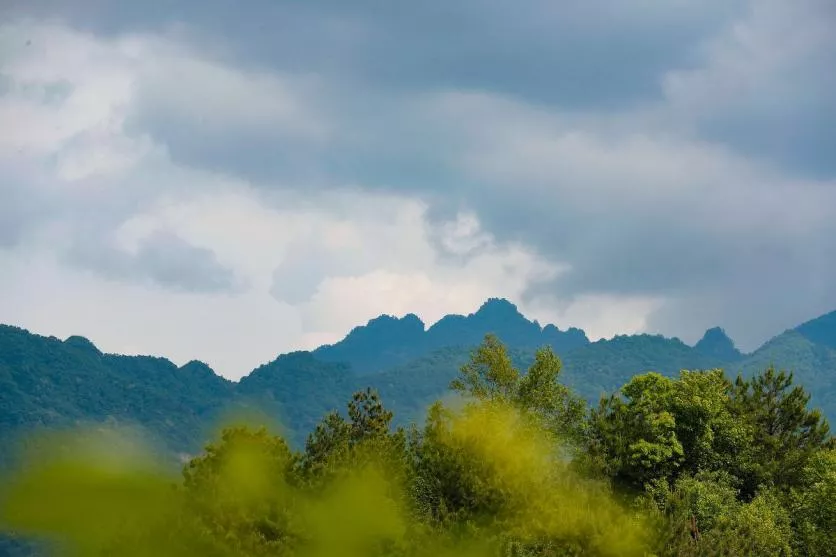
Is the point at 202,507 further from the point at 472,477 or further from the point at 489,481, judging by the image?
the point at 472,477

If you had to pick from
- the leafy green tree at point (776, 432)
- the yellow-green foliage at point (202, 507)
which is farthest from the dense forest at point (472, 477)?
the leafy green tree at point (776, 432)

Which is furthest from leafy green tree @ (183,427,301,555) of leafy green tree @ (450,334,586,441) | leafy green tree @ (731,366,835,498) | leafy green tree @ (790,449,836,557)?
leafy green tree @ (731,366,835,498)

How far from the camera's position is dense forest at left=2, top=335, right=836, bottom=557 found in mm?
6559

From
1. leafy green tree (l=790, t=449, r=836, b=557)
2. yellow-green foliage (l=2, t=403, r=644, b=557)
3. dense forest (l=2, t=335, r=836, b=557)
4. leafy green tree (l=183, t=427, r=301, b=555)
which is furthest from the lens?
leafy green tree (l=790, t=449, r=836, b=557)

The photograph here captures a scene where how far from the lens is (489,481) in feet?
107

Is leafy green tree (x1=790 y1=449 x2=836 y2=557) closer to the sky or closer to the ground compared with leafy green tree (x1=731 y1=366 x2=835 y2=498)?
closer to the ground

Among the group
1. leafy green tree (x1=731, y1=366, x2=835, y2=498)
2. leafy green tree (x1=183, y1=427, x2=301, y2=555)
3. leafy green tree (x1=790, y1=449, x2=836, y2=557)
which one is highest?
leafy green tree (x1=183, y1=427, x2=301, y2=555)

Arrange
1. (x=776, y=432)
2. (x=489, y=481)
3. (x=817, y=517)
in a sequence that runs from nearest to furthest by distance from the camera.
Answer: (x=489, y=481) → (x=817, y=517) → (x=776, y=432)

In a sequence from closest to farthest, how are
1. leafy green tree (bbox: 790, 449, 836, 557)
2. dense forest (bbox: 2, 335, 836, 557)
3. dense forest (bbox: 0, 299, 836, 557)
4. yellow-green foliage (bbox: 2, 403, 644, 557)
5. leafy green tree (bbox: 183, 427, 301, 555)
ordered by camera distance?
yellow-green foliage (bbox: 2, 403, 644, 557) < dense forest (bbox: 0, 299, 836, 557) < dense forest (bbox: 2, 335, 836, 557) < leafy green tree (bbox: 183, 427, 301, 555) < leafy green tree (bbox: 790, 449, 836, 557)

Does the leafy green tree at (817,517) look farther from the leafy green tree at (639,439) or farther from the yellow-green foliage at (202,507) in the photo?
the yellow-green foliage at (202,507)

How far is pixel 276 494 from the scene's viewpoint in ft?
30.5

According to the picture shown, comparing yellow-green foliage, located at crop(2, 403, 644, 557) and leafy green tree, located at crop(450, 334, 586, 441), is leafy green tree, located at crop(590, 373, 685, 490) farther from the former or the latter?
yellow-green foliage, located at crop(2, 403, 644, 557)

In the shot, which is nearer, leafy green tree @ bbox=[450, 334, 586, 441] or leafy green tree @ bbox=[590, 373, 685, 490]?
leafy green tree @ bbox=[590, 373, 685, 490]

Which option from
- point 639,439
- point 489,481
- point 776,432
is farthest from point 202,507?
point 776,432
